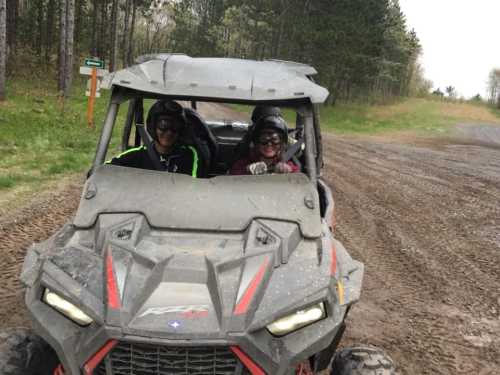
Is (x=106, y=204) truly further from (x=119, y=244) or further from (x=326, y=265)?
(x=326, y=265)

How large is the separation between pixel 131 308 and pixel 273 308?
0.58m

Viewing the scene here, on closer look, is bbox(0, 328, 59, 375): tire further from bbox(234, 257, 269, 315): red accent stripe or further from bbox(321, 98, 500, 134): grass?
bbox(321, 98, 500, 134): grass

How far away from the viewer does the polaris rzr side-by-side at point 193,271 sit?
80.6 inches

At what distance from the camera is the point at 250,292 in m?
2.21

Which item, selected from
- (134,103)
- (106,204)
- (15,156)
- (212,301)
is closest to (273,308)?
(212,301)

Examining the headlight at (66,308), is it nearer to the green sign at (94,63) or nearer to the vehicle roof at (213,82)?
the vehicle roof at (213,82)

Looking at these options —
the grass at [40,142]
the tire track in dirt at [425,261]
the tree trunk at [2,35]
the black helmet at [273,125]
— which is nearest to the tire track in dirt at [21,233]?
the grass at [40,142]

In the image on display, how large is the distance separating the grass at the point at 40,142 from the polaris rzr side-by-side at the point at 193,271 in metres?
4.55

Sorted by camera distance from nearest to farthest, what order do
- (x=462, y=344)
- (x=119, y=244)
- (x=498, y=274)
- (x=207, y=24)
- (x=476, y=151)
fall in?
(x=119, y=244) → (x=462, y=344) → (x=498, y=274) → (x=476, y=151) → (x=207, y=24)

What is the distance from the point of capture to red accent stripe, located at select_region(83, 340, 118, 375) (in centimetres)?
202

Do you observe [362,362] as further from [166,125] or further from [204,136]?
[204,136]

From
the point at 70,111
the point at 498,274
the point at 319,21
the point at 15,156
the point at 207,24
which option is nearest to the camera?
the point at 498,274

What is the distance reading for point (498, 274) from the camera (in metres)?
5.48

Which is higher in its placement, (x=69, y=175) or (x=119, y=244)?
(x=119, y=244)
